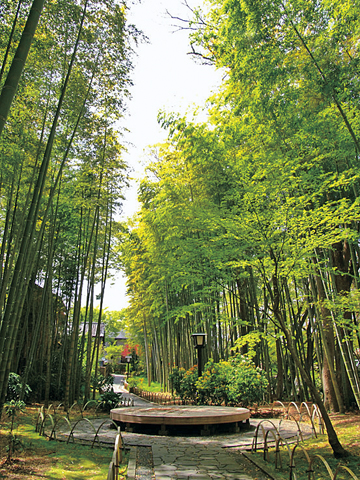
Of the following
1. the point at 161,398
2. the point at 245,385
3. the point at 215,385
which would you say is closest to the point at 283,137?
the point at 245,385

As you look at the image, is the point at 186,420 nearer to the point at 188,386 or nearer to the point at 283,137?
the point at 188,386

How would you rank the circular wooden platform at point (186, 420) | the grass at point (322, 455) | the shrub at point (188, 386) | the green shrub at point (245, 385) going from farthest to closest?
the shrub at point (188, 386)
the green shrub at point (245, 385)
the circular wooden platform at point (186, 420)
the grass at point (322, 455)

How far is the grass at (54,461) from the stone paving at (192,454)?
32 centimetres

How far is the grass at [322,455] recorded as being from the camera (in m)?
2.98

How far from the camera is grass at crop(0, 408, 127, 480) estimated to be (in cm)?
281

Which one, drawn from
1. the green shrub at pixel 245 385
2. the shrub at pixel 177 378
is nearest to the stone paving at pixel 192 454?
the green shrub at pixel 245 385

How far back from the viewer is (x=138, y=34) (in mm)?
4207

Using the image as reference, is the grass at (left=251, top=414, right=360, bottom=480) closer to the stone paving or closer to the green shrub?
the stone paving

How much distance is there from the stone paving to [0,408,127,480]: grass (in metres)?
0.32

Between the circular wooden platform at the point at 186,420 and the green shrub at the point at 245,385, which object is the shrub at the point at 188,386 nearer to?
the green shrub at the point at 245,385

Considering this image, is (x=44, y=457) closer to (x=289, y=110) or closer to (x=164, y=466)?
(x=164, y=466)

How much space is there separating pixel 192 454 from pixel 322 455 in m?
1.39

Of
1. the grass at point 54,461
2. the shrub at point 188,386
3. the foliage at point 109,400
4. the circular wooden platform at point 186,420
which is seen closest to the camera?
the grass at point 54,461

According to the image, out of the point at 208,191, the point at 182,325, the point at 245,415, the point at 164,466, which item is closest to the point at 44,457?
the point at 164,466
